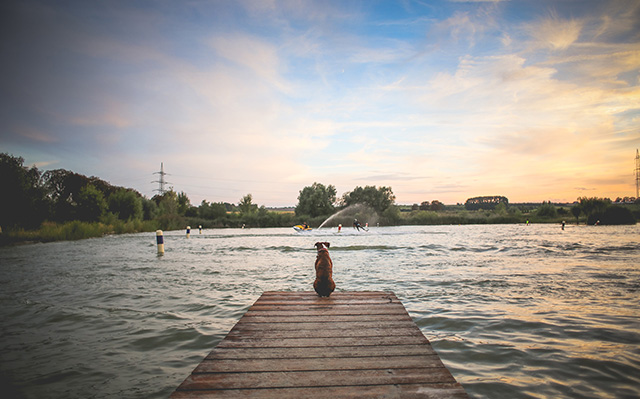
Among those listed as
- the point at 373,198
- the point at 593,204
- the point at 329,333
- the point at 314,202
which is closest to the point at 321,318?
the point at 329,333

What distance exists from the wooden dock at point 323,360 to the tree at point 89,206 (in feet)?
179

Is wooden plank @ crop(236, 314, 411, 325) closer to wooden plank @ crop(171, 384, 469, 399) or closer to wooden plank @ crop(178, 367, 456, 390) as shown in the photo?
wooden plank @ crop(178, 367, 456, 390)

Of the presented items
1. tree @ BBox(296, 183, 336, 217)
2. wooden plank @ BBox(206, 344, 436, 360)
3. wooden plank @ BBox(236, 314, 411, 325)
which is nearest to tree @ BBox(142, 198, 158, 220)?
tree @ BBox(296, 183, 336, 217)

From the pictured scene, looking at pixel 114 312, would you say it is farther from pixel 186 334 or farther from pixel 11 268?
pixel 11 268

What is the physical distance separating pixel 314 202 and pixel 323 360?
301 ft

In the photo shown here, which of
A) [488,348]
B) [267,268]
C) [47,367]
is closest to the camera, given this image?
[47,367]

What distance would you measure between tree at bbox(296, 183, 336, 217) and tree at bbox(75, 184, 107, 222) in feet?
177

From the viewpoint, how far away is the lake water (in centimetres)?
461

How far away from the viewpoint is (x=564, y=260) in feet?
56.7

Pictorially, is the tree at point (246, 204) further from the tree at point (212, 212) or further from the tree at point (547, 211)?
the tree at point (547, 211)

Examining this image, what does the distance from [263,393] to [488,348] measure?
182 inches

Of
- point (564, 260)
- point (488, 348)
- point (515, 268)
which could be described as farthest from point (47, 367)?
point (564, 260)

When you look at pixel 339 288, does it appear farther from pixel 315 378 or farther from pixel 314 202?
pixel 314 202

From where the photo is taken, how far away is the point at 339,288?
1095 cm
